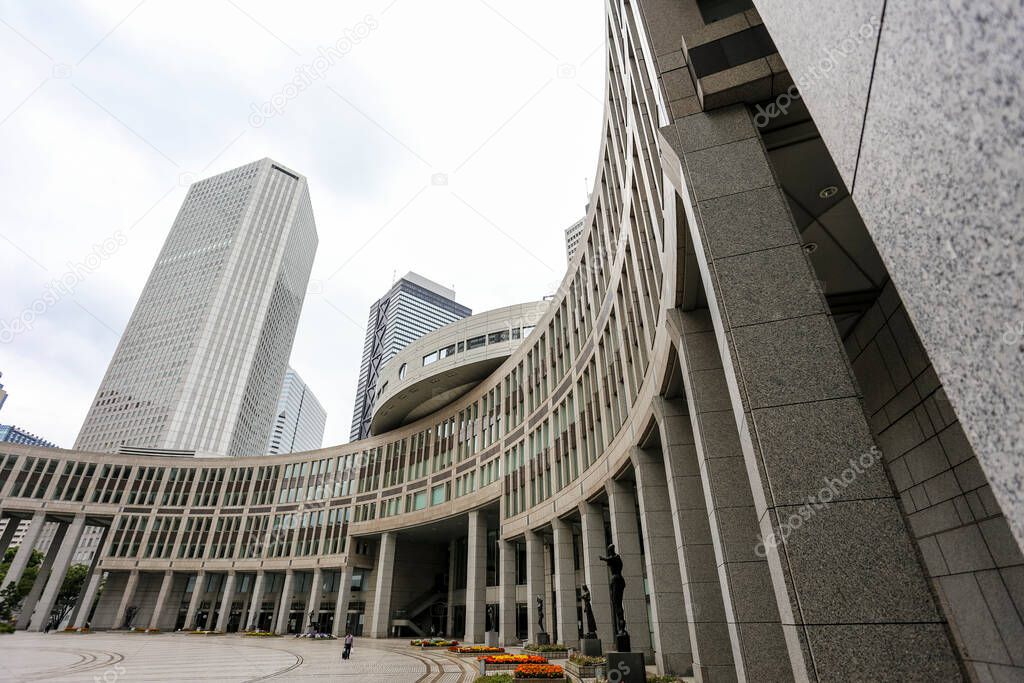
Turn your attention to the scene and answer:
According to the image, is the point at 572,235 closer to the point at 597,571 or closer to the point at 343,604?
the point at 343,604

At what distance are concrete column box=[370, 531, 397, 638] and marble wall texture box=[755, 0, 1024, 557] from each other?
55329 millimetres

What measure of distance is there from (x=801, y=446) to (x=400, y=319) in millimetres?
173507

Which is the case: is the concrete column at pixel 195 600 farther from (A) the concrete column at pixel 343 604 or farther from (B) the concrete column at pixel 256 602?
(A) the concrete column at pixel 343 604

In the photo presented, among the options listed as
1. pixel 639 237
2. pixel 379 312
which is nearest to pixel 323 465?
pixel 639 237

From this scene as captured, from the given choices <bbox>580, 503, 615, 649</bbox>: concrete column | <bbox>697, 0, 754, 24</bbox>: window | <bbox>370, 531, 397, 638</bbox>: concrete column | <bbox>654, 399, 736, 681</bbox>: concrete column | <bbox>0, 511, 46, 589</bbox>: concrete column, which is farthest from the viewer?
<bbox>0, 511, 46, 589</bbox>: concrete column

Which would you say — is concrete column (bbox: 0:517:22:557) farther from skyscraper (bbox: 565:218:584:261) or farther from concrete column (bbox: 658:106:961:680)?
skyscraper (bbox: 565:218:584:261)

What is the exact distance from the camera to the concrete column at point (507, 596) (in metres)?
35.6

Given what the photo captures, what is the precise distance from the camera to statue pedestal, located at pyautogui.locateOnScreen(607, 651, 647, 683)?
41.2ft

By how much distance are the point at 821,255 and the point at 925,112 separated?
12324mm

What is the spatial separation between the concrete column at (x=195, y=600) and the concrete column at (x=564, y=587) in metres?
54.5

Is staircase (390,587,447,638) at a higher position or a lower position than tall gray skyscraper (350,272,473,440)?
lower

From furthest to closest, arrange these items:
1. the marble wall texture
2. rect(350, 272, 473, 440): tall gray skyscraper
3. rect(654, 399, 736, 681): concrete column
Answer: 1. rect(350, 272, 473, 440): tall gray skyscraper
2. rect(654, 399, 736, 681): concrete column
3. the marble wall texture

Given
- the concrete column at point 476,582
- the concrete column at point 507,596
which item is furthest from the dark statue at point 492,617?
the concrete column at point 507,596

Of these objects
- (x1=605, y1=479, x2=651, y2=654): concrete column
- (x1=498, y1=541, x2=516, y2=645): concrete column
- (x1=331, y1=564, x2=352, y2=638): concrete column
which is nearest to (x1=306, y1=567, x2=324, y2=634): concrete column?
(x1=331, y1=564, x2=352, y2=638): concrete column
